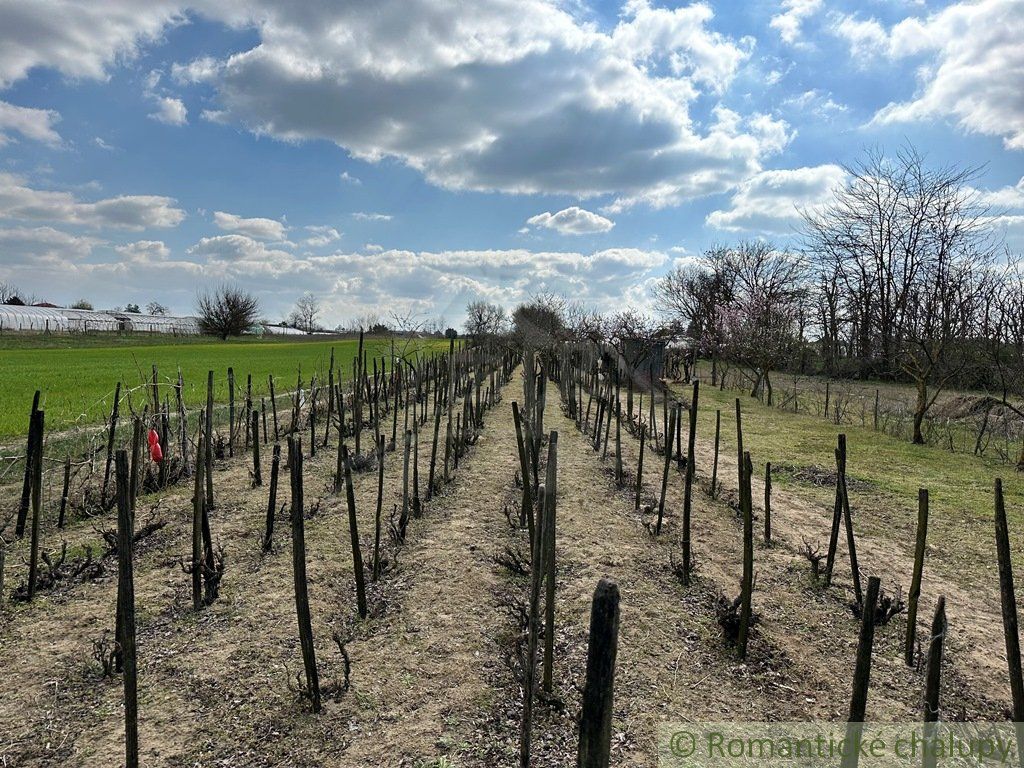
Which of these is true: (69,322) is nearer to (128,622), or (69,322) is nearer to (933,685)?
(128,622)

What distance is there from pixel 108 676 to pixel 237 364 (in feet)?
89.6

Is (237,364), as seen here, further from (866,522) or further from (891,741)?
(891,741)

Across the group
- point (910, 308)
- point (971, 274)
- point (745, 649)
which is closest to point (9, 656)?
point (745, 649)

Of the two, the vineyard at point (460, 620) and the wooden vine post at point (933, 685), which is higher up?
the wooden vine post at point (933, 685)

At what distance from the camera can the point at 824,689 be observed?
3285 millimetres

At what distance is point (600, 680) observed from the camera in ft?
4.95

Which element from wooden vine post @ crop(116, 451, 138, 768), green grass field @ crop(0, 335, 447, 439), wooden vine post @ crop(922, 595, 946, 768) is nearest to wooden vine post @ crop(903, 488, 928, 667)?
wooden vine post @ crop(922, 595, 946, 768)

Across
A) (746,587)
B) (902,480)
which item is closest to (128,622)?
(746,587)

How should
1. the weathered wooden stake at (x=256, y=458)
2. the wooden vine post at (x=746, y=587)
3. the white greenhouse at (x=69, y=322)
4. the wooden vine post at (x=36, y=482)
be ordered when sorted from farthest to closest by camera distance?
the white greenhouse at (x=69, y=322), the weathered wooden stake at (x=256, y=458), the wooden vine post at (x=36, y=482), the wooden vine post at (x=746, y=587)

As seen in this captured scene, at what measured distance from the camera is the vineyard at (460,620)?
108 inches

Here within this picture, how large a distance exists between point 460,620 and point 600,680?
8.68ft

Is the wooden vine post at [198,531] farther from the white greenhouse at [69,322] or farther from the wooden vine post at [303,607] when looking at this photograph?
the white greenhouse at [69,322]

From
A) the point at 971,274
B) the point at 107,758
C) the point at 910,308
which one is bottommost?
the point at 107,758

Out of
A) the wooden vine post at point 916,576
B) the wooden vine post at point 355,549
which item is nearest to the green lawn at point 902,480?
the wooden vine post at point 916,576
